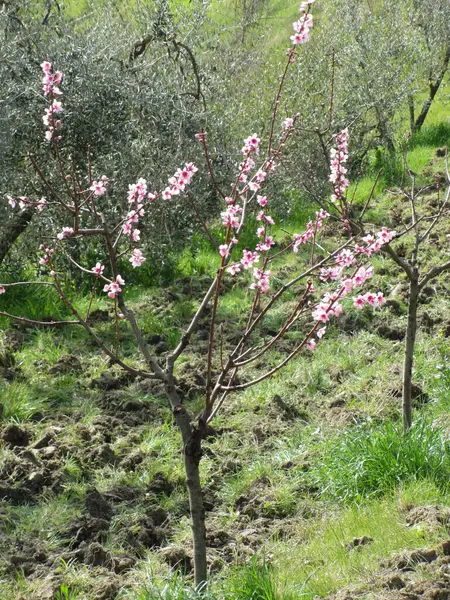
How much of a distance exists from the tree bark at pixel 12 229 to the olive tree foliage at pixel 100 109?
1.3 inches

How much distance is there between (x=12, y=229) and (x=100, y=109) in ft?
5.05

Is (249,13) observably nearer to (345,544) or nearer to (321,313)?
(321,313)

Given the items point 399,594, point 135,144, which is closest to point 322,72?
point 135,144

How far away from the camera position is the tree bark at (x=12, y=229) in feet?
23.9

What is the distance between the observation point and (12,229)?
7.36 meters

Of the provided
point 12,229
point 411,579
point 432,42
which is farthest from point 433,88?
point 411,579

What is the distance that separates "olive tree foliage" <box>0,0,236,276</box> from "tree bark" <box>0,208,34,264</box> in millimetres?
32

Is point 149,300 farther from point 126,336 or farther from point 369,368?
point 369,368

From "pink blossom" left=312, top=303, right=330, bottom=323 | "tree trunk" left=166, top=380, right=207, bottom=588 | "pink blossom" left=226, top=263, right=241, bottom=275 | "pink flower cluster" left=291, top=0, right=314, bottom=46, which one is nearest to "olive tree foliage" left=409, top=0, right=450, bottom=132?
"pink flower cluster" left=291, top=0, right=314, bottom=46

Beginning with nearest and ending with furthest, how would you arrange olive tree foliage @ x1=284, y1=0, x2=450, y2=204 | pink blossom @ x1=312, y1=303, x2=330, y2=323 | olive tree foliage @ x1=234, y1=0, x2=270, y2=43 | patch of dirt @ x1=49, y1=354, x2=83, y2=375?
pink blossom @ x1=312, y1=303, x2=330, y2=323, patch of dirt @ x1=49, y1=354, x2=83, y2=375, olive tree foliage @ x1=284, y1=0, x2=450, y2=204, olive tree foliage @ x1=234, y1=0, x2=270, y2=43

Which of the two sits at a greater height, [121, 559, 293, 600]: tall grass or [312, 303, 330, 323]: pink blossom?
[312, 303, 330, 323]: pink blossom

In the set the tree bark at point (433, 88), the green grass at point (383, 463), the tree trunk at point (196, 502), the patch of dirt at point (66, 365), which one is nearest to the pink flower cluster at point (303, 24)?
the tree trunk at point (196, 502)

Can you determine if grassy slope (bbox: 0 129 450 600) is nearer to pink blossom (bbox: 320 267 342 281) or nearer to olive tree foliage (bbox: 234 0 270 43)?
pink blossom (bbox: 320 267 342 281)

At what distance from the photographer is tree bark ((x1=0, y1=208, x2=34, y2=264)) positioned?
7.28 m
